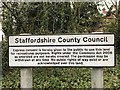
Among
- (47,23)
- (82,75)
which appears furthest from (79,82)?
(47,23)

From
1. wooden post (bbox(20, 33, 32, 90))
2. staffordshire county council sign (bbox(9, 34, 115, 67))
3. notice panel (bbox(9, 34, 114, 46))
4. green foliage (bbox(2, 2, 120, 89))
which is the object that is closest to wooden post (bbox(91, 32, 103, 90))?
staffordshire county council sign (bbox(9, 34, 115, 67))

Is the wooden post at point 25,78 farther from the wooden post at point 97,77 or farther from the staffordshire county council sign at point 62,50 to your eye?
the wooden post at point 97,77

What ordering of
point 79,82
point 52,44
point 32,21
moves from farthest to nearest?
point 32,21 → point 79,82 → point 52,44

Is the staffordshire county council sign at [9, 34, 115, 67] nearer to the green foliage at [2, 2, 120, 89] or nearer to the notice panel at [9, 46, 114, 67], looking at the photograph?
the notice panel at [9, 46, 114, 67]

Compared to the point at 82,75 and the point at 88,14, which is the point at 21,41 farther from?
the point at 88,14

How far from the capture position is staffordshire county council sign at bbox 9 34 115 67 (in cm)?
401

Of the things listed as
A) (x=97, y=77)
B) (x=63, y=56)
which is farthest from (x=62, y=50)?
(x=97, y=77)

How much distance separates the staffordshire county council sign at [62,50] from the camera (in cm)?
401

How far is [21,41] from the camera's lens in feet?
13.5

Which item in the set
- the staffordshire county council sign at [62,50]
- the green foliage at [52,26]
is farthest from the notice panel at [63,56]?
the green foliage at [52,26]

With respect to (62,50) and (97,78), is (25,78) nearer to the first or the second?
(62,50)

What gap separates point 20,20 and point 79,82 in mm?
1824

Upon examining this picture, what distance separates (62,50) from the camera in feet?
13.3

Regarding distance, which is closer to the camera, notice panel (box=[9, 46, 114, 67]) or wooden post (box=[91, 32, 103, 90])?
notice panel (box=[9, 46, 114, 67])
